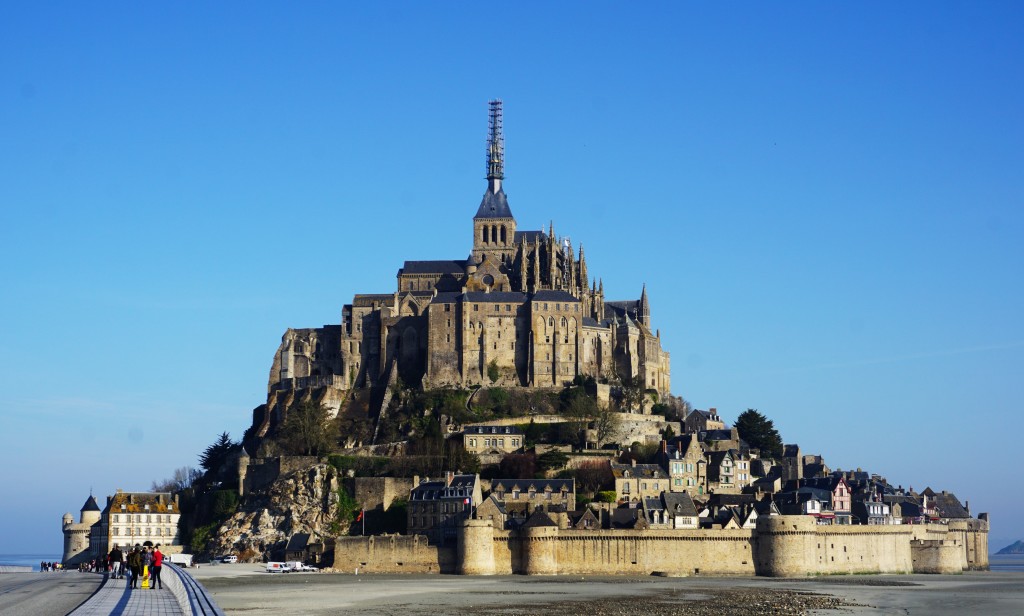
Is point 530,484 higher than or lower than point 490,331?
lower

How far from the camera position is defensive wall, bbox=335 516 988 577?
7875 centimetres

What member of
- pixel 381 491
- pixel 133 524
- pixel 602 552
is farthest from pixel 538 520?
pixel 133 524

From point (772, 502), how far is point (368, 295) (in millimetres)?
39355

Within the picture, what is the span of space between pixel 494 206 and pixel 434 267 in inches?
299

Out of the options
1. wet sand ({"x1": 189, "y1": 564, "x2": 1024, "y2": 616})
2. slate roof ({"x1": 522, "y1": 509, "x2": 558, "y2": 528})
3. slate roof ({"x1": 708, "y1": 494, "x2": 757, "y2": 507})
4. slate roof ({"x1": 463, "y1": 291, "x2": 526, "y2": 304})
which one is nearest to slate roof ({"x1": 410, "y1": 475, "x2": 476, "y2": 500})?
slate roof ({"x1": 522, "y1": 509, "x2": 558, "y2": 528})

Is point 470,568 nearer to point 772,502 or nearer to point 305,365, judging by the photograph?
point 772,502

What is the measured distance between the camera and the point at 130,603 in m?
35.5

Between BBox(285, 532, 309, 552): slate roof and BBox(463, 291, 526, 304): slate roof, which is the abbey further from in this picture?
BBox(285, 532, 309, 552): slate roof

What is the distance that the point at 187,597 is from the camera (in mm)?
35312

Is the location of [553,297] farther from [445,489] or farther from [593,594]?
[593,594]

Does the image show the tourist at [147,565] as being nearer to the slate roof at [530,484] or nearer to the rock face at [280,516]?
the rock face at [280,516]

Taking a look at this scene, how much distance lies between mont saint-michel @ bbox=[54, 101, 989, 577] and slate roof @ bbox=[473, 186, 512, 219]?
278mm

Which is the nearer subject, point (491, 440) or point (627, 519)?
point (627, 519)

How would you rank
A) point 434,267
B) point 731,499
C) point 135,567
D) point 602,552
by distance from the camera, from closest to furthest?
point 135,567, point 602,552, point 731,499, point 434,267
